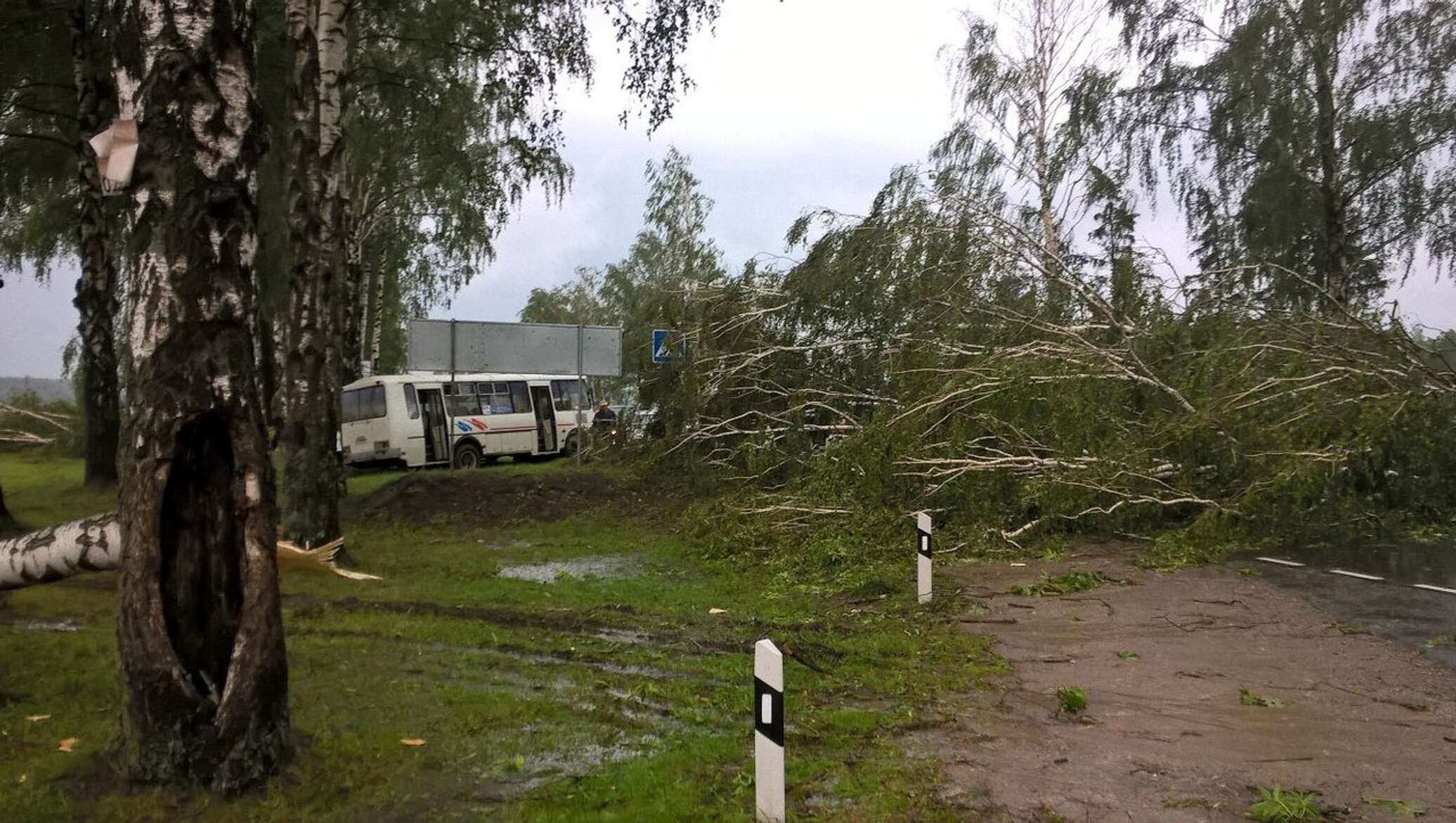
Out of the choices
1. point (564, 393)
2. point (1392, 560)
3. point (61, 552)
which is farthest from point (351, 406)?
point (61, 552)

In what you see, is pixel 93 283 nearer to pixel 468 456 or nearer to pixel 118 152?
pixel 468 456

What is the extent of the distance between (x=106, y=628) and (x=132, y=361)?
4508mm

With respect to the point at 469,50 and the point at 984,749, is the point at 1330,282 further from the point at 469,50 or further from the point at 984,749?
the point at 984,749

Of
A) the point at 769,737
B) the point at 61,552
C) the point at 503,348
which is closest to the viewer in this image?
the point at 769,737

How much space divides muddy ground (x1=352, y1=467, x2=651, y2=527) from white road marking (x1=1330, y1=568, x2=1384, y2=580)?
10.9 meters

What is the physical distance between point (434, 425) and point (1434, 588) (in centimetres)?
2267

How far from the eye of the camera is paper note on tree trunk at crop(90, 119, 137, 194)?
16.5 feet

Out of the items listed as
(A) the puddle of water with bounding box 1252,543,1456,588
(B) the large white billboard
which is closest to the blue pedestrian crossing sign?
(B) the large white billboard

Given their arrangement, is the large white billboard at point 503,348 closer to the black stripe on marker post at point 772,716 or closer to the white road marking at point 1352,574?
the white road marking at point 1352,574

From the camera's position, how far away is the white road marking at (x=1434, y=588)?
32.2 feet

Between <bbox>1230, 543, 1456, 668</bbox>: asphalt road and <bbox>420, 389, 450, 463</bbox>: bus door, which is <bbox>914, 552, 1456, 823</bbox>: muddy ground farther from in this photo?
<bbox>420, 389, 450, 463</bbox>: bus door

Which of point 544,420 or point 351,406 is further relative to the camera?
point 544,420

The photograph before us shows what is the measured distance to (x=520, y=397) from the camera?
3083 centimetres

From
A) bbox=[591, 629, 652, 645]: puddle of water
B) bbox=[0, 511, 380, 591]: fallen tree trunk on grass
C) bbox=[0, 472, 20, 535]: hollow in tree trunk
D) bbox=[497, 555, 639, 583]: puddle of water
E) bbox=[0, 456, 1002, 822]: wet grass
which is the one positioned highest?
bbox=[0, 511, 380, 591]: fallen tree trunk on grass
